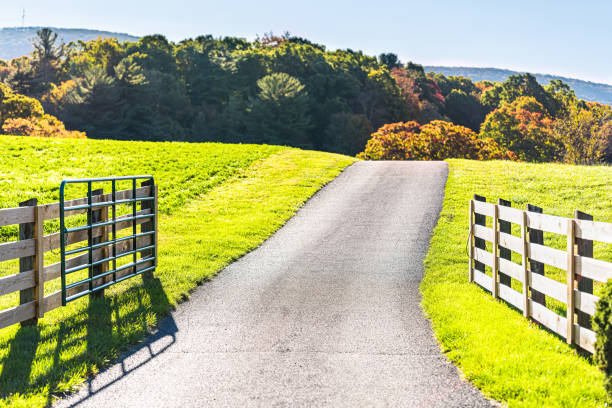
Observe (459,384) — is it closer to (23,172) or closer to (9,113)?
(23,172)

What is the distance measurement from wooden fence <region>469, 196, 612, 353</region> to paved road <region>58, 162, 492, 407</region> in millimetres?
1338

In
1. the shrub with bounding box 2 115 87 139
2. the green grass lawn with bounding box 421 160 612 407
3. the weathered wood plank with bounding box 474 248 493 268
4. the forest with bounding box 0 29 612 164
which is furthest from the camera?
the forest with bounding box 0 29 612 164

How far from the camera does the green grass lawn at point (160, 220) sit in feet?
19.6

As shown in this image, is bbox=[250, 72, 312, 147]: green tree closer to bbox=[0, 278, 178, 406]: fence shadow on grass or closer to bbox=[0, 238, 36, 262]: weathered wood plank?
bbox=[0, 278, 178, 406]: fence shadow on grass

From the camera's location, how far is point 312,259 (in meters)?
11.6

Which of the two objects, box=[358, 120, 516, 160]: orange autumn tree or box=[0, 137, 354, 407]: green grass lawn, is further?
box=[358, 120, 516, 160]: orange autumn tree

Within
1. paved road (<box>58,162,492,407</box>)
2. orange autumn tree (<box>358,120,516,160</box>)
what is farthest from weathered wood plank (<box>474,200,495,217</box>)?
orange autumn tree (<box>358,120,516,160</box>)

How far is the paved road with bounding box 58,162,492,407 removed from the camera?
17.0 feet

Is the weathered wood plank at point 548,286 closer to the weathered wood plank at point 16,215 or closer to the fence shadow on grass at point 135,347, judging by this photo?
the fence shadow on grass at point 135,347

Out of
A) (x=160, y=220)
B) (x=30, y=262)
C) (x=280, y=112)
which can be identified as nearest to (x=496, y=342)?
(x=30, y=262)

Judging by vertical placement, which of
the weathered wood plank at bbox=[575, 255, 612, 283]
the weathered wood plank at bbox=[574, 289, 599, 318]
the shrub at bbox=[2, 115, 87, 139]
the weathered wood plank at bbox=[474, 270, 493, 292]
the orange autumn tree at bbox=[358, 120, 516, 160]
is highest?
the shrub at bbox=[2, 115, 87, 139]

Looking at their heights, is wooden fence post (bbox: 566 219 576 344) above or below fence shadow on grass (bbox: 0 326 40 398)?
above

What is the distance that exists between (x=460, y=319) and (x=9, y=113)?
175 feet

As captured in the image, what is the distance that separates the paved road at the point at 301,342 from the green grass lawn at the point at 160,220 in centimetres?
42
